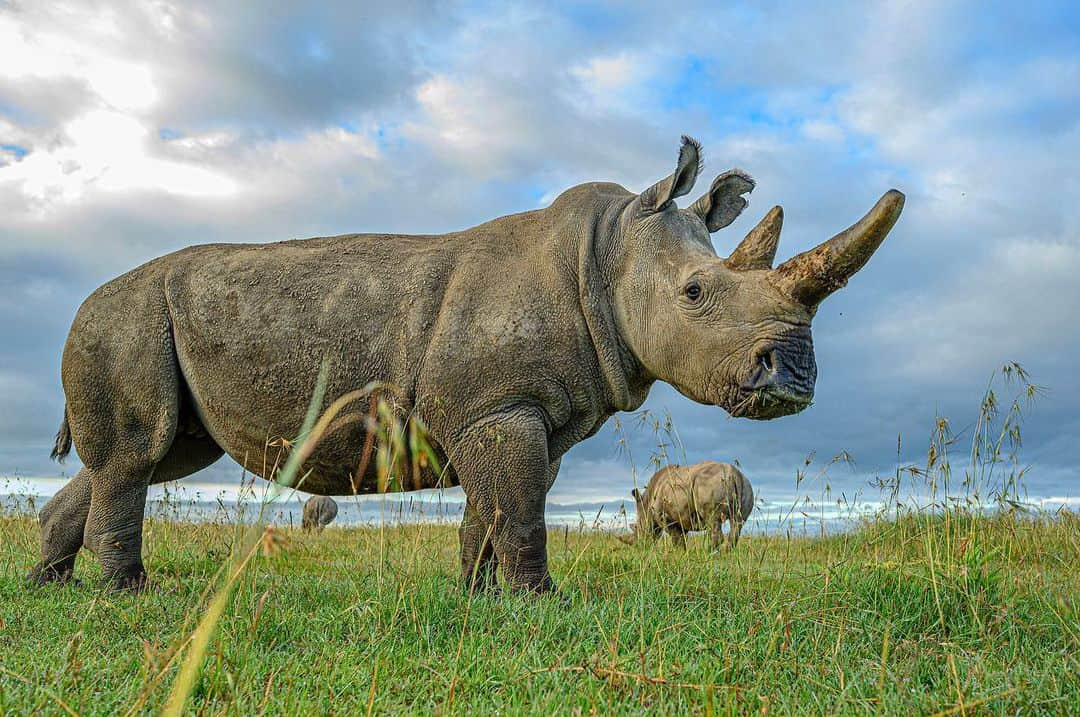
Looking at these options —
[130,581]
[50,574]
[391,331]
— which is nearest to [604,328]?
[391,331]

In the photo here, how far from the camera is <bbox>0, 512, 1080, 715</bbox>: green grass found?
284 centimetres

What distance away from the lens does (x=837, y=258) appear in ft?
13.8

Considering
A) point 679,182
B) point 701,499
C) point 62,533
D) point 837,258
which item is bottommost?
point 62,533

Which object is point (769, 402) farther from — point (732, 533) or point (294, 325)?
point (732, 533)

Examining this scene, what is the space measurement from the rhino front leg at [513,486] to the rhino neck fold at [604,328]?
48 cm

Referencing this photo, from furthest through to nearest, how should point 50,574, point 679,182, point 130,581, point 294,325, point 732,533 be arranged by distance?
point 732,533
point 50,574
point 130,581
point 294,325
point 679,182

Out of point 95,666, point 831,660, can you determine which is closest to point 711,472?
point 831,660

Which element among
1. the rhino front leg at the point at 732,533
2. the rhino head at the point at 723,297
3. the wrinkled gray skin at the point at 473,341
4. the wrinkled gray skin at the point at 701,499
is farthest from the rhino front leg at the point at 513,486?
the wrinkled gray skin at the point at 701,499

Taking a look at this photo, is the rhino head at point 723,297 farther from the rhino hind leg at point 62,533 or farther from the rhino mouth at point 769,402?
the rhino hind leg at point 62,533

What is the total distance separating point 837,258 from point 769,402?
2.31ft

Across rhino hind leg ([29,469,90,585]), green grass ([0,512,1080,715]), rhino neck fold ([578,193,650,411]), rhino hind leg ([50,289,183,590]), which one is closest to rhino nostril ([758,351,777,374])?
rhino neck fold ([578,193,650,411])

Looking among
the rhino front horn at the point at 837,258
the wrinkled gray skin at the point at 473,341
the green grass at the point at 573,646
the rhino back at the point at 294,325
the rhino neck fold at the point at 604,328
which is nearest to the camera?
the green grass at the point at 573,646

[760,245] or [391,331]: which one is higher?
[760,245]

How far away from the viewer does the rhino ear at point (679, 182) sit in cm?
483
